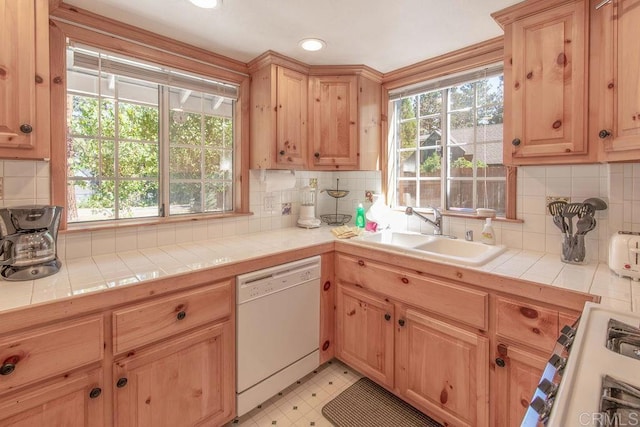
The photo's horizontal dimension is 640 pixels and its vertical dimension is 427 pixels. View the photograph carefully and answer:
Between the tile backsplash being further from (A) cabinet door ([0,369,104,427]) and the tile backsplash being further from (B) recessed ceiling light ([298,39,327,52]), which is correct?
(B) recessed ceiling light ([298,39,327,52])

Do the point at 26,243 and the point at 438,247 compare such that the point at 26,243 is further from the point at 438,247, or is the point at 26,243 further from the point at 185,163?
the point at 438,247

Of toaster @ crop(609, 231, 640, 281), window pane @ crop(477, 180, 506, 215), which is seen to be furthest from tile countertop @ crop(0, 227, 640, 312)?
window pane @ crop(477, 180, 506, 215)

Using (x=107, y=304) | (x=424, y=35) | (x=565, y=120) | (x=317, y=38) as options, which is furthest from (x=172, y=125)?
(x=565, y=120)

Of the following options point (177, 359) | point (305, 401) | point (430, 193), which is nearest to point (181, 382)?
point (177, 359)

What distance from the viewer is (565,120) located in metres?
1.41

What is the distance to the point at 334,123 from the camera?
7.79 ft

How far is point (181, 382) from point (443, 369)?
4.29 ft

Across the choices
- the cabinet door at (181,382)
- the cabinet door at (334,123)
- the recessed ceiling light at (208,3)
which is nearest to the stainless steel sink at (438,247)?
the cabinet door at (334,123)

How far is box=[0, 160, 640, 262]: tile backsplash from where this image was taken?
57.9 inches

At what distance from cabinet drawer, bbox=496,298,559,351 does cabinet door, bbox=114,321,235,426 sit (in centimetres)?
132

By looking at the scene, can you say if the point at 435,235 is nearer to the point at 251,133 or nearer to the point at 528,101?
the point at 528,101

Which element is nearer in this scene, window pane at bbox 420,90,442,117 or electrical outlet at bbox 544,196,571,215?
electrical outlet at bbox 544,196,571,215

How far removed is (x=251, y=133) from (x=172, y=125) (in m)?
0.55

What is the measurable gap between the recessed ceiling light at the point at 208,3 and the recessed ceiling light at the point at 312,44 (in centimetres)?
57
